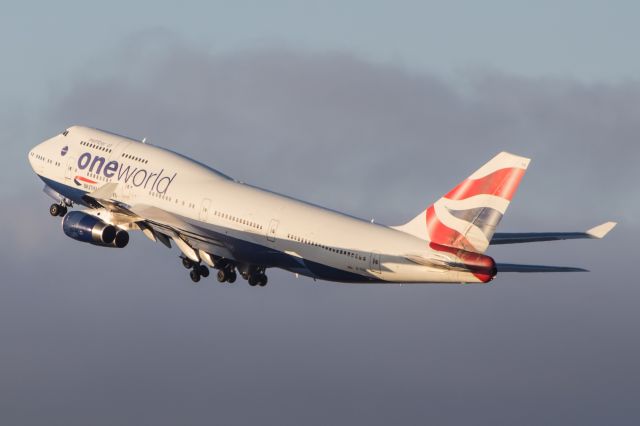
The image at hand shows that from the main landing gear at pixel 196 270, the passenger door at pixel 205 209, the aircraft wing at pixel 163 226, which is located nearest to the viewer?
the aircraft wing at pixel 163 226

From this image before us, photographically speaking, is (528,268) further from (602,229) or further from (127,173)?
(127,173)

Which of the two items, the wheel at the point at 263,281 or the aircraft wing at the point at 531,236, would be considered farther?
the wheel at the point at 263,281

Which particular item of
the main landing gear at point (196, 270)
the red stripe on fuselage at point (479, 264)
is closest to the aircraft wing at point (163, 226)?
the main landing gear at point (196, 270)

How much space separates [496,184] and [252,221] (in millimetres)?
15823

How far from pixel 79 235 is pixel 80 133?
31.4 feet

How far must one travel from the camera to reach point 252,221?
273ft

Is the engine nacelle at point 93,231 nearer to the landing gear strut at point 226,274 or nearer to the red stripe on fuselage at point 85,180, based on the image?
the red stripe on fuselage at point 85,180

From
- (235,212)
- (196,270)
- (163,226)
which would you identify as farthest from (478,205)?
(196,270)

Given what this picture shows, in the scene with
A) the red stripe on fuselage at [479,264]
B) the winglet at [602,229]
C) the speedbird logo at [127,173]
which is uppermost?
Result: the winglet at [602,229]

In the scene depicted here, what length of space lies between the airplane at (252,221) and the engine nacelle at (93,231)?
0.05 metres

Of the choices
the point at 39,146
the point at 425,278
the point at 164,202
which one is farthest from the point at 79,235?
the point at 425,278

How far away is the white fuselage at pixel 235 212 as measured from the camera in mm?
77750

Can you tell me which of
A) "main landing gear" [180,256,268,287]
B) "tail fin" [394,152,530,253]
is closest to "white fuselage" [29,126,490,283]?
"tail fin" [394,152,530,253]

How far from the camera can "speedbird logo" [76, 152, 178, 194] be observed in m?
87.4
